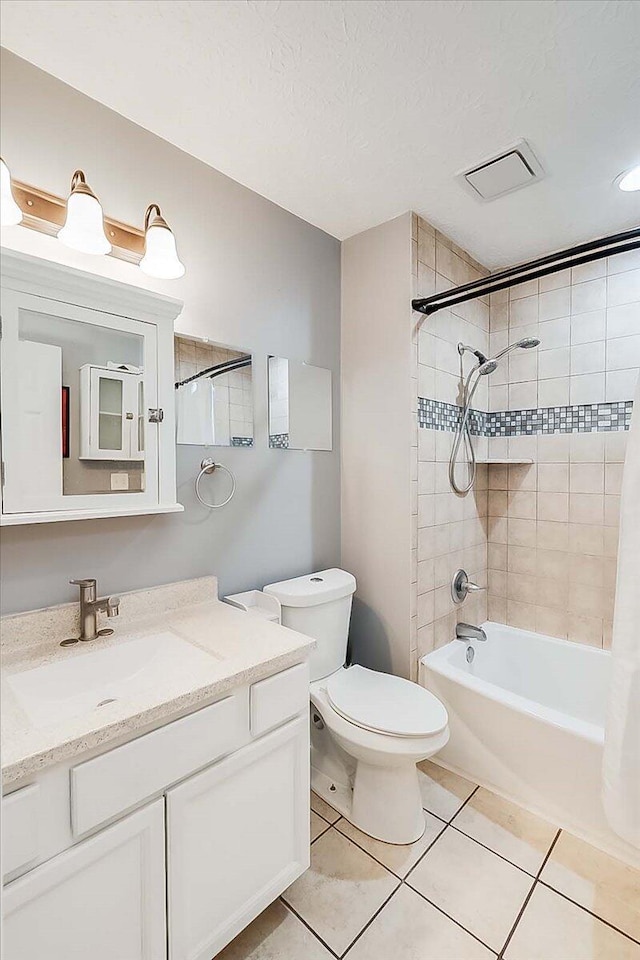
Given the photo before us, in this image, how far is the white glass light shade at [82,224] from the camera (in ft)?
4.09

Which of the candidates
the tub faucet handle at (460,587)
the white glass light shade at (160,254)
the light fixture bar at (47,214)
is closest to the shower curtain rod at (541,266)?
the white glass light shade at (160,254)

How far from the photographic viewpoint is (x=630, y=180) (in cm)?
173

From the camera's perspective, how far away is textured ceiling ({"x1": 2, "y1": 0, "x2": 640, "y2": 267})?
1.13 m

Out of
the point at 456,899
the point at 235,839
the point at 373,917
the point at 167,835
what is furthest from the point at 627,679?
the point at 167,835

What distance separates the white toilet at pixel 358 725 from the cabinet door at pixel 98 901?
0.75 meters

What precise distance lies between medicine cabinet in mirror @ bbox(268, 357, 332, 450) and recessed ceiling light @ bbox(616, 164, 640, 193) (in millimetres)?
1337

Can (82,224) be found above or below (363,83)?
below

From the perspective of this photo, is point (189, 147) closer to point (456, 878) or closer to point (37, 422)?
point (37, 422)

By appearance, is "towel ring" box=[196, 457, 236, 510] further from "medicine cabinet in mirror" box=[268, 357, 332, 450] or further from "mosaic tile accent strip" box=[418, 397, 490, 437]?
"mosaic tile accent strip" box=[418, 397, 490, 437]

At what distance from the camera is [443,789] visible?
1.89 m

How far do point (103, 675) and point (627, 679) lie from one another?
4.65 feet

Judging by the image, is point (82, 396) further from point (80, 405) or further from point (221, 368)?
point (221, 368)

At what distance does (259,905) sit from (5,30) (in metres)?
2.35

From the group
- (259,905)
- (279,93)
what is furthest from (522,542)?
(279,93)
